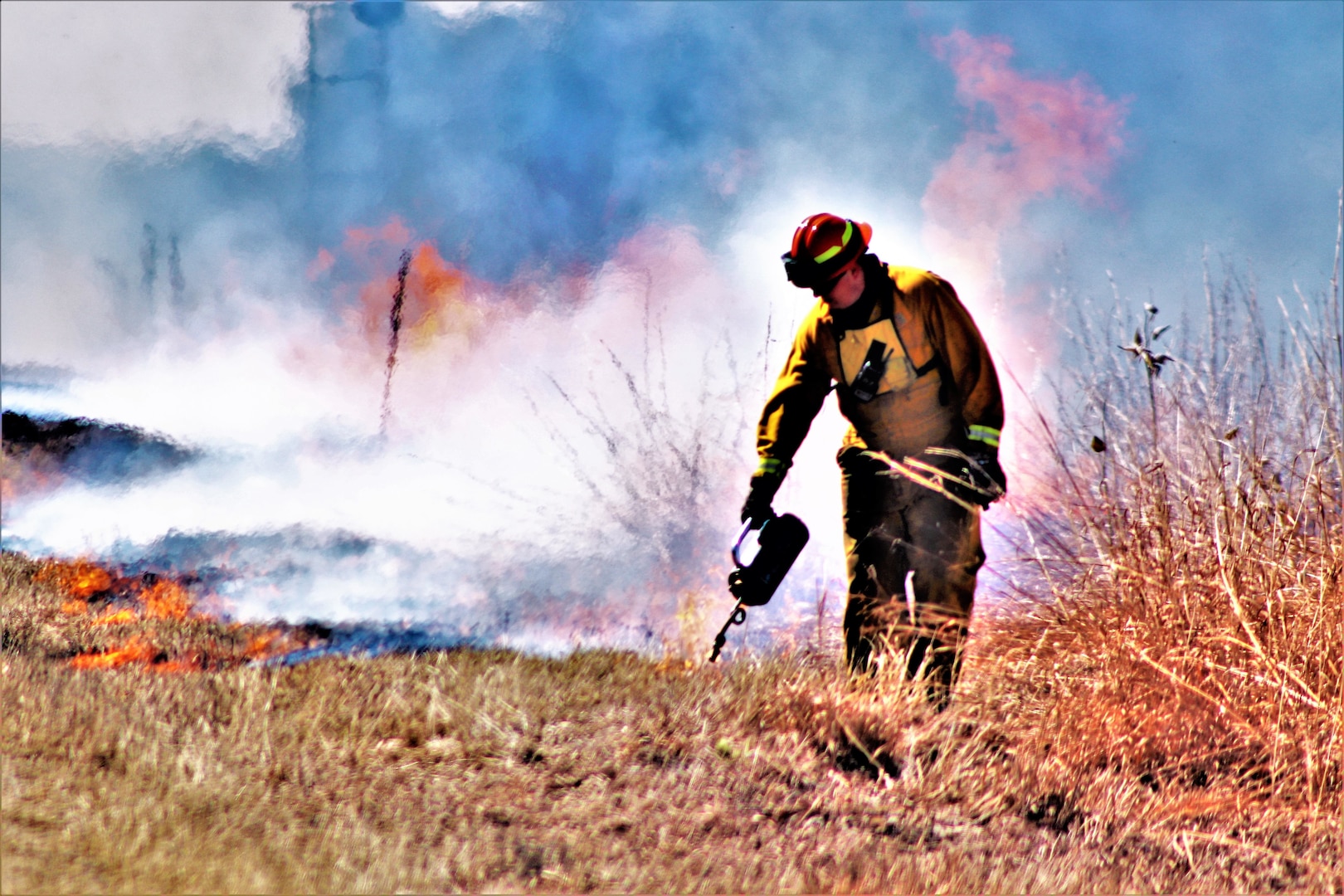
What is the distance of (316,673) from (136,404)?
182 cm

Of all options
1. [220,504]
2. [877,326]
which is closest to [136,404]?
[220,504]

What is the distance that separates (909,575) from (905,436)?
1.69 feet

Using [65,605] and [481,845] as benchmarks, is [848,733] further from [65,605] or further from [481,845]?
[65,605]

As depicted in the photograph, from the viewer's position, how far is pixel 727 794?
11.0 feet

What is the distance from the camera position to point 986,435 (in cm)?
423

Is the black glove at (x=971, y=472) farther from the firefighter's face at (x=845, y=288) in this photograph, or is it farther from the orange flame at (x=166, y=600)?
the orange flame at (x=166, y=600)

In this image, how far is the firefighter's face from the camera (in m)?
4.30

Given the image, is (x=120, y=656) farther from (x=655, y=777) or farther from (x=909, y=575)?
(x=909, y=575)

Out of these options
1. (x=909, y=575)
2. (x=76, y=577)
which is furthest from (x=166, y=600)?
(x=909, y=575)

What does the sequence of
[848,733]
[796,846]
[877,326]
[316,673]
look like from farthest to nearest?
[877,326] < [316,673] < [848,733] < [796,846]

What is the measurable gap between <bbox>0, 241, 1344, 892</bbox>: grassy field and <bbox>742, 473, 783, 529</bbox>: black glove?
543 mm

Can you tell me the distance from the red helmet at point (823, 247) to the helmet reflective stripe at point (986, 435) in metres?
0.77

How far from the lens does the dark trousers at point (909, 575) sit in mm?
4246

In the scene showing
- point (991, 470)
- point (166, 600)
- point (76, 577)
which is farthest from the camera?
point (76, 577)
